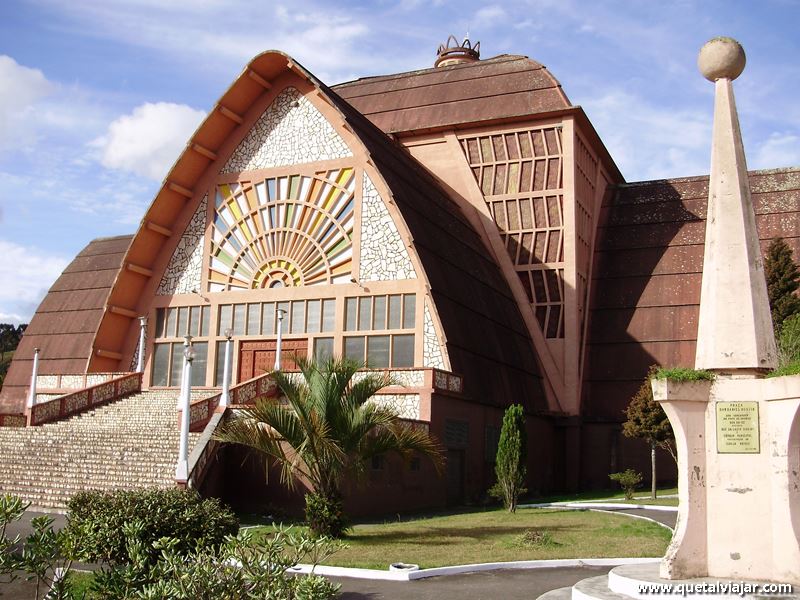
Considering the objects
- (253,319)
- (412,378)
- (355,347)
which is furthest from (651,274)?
(253,319)

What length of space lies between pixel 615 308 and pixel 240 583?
31125 mm

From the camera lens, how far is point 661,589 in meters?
10.0

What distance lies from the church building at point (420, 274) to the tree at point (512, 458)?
92.7 inches

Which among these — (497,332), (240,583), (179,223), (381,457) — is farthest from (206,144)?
(240,583)

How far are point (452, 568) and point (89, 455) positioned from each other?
510 inches

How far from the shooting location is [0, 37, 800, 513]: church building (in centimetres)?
2800

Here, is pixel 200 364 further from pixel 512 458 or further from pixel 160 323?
pixel 512 458

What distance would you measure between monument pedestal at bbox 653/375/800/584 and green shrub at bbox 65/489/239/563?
5.83 meters

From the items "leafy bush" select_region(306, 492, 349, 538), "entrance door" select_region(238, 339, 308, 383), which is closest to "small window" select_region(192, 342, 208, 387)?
"entrance door" select_region(238, 339, 308, 383)

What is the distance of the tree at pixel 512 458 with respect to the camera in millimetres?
23438

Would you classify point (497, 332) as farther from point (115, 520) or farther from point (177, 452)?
point (115, 520)

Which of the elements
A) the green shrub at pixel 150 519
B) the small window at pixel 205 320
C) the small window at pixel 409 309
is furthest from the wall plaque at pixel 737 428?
the small window at pixel 205 320

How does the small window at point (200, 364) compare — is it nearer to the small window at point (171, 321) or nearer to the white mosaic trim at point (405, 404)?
the small window at point (171, 321)

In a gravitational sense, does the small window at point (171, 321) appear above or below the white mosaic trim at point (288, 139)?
below
